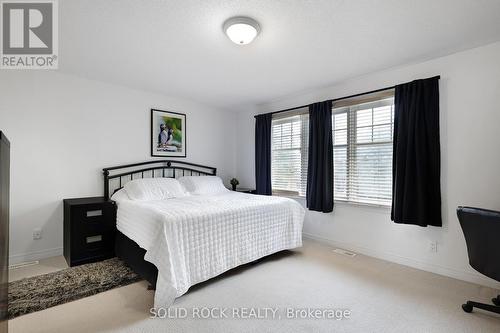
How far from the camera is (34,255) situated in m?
3.03

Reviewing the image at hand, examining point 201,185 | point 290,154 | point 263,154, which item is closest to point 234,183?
point 263,154

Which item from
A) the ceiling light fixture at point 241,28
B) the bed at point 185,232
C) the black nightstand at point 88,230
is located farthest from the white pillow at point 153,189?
the ceiling light fixture at point 241,28

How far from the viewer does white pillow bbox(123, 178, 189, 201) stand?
10.7 ft

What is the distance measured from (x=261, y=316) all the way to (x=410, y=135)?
246cm

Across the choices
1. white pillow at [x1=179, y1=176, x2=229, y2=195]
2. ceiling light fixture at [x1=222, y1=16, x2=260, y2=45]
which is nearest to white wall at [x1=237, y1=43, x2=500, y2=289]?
ceiling light fixture at [x1=222, y1=16, x2=260, y2=45]

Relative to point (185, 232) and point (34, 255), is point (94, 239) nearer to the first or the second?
point (34, 255)

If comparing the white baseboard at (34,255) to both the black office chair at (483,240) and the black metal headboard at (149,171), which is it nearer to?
the black metal headboard at (149,171)

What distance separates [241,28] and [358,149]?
2261mm

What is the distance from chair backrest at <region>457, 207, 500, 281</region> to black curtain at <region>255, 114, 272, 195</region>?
9.33 feet

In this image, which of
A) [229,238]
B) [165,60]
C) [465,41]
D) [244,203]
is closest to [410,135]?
[465,41]

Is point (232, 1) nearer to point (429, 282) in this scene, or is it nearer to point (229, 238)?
point (229, 238)

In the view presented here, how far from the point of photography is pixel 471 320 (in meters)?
1.90

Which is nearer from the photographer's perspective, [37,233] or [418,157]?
[418,157]

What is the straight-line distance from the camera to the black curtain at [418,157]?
8.85 feet
